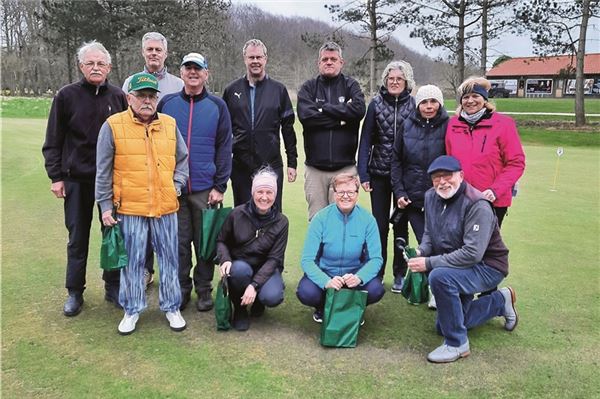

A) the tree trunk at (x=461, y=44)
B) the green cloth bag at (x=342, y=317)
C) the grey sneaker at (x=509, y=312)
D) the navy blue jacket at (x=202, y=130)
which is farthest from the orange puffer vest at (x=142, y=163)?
the tree trunk at (x=461, y=44)

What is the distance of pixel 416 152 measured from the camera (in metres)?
4.24

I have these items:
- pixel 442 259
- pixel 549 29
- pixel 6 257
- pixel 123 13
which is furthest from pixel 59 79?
pixel 442 259

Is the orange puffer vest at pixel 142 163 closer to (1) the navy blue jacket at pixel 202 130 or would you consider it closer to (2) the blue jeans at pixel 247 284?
(1) the navy blue jacket at pixel 202 130

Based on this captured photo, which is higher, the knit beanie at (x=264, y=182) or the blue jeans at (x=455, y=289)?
the knit beanie at (x=264, y=182)

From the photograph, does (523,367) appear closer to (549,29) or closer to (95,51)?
(95,51)

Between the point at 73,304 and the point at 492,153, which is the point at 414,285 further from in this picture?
the point at 73,304

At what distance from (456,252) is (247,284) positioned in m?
1.54

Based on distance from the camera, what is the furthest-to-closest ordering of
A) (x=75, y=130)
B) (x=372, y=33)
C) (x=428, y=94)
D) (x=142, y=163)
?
1. (x=372, y=33)
2. (x=428, y=94)
3. (x=75, y=130)
4. (x=142, y=163)

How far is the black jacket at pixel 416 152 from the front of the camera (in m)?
4.19

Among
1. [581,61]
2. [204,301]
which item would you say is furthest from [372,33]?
[204,301]

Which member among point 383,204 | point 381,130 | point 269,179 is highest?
point 381,130

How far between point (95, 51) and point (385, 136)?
8.17 ft

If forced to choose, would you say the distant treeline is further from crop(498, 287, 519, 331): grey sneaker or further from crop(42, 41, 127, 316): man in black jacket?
crop(498, 287, 519, 331): grey sneaker

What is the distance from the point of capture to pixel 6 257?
544 cm
